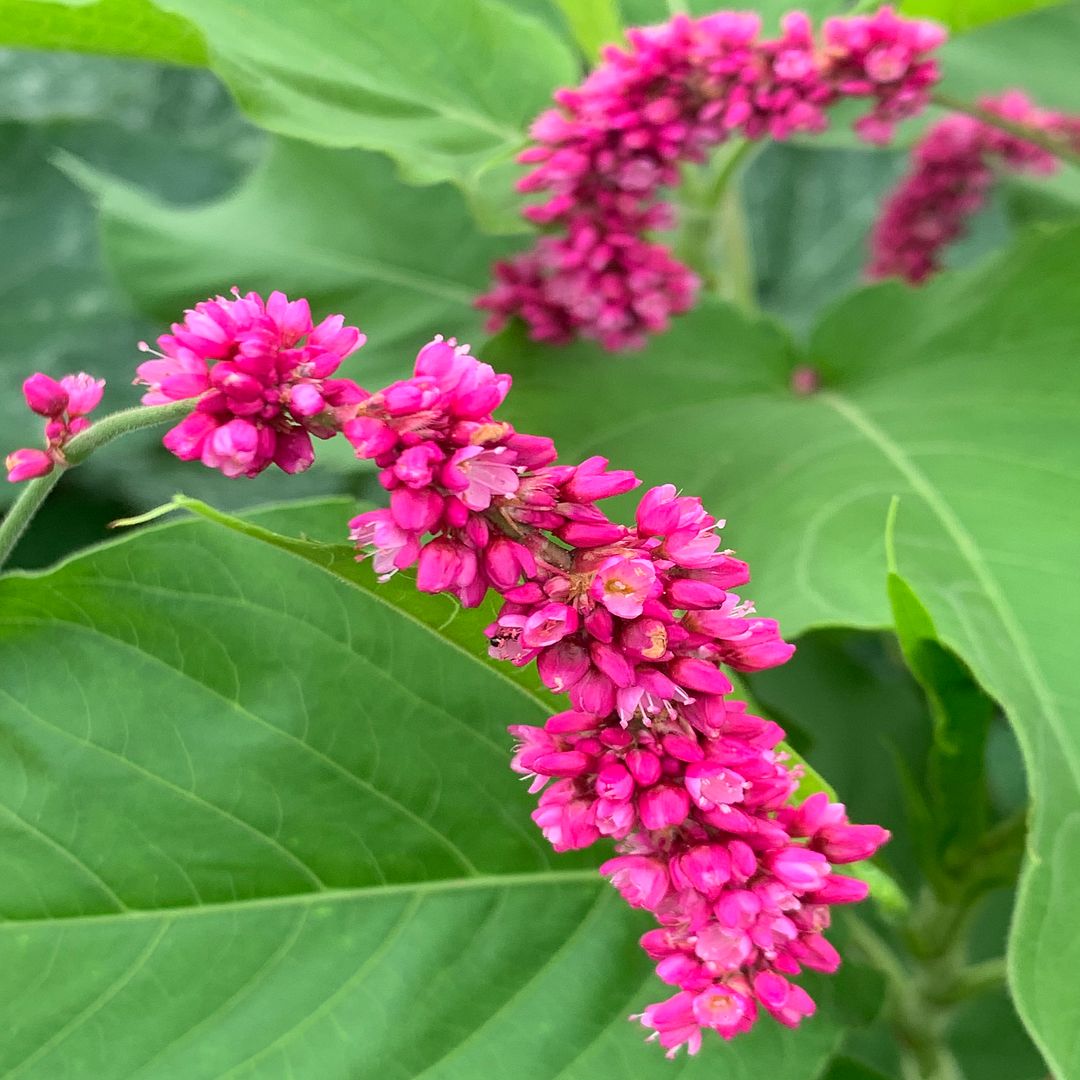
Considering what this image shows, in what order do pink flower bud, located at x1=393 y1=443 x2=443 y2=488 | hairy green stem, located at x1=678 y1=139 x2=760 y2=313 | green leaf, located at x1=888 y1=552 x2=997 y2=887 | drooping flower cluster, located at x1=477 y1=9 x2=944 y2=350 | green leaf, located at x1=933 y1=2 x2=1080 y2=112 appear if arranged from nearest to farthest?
pink flower bud, located at x1=393 y1=443 x2=443 y2=488
green leaf, located at x1=888 y1=552 x2=997 y2=887
drooping flower cluster, located at x1=477 y1=9 x2=944 y2=350
hairy green stem, located at x1=678 y1=139 x2=760 y2=313
green leaf, located at x1=933 y1=2 x2=1080 y2=112

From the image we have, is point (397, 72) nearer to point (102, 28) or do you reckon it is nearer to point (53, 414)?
point (102, 28)

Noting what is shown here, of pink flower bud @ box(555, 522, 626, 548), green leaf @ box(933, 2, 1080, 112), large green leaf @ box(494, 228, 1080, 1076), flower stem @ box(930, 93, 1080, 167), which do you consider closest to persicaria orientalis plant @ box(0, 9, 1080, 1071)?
pink flower bud @ box(555, 522, 626, 548)

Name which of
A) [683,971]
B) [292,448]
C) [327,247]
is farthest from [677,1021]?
[327,247]

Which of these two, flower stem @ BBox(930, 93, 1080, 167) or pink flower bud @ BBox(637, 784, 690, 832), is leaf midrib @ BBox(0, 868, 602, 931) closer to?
pink flower bud @ BBox(637, 784, 690, 832)

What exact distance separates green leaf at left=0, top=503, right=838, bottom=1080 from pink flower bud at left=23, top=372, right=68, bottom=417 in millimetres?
81

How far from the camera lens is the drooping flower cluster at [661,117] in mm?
586

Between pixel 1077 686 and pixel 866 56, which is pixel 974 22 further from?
pixel 1077 686

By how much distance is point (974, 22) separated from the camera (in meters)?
0.71

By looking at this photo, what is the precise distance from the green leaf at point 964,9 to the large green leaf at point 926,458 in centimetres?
14

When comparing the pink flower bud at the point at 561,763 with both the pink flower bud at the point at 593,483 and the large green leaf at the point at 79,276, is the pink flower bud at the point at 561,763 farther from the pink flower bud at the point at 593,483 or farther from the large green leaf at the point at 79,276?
the large green leaf at the point at 79,276

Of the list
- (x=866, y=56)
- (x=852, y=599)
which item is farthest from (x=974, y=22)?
(x=852, y=599)

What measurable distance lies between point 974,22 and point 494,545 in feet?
1.82

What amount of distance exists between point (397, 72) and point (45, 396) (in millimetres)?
374

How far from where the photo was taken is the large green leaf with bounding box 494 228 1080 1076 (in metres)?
0.47
